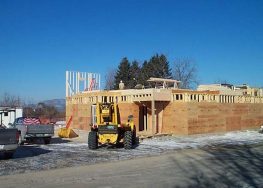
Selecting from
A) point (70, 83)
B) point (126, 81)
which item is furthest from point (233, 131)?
point (126, 81)

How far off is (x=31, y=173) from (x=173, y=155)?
7.33 metres

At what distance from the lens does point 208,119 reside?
1213 inches

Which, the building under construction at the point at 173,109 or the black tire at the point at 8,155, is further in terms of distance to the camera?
the building under construction at the point at 173,109

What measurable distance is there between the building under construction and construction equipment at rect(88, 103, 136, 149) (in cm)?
607

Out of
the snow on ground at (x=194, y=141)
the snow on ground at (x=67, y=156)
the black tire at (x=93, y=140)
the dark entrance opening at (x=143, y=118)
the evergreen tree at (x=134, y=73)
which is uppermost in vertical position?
the evergreen tree at (x=134, y=73)

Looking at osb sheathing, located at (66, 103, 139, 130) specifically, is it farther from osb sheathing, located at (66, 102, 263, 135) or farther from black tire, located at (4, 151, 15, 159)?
black tire, located at (4, 151, 15, 159)

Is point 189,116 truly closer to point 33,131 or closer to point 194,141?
point 194,141

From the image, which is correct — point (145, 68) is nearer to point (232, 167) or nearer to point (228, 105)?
point (228, 105)

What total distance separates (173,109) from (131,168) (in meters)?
16.0

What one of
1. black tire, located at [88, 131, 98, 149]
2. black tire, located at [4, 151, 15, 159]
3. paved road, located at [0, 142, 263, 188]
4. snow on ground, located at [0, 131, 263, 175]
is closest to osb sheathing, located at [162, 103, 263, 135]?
snow on ground, located at [0, 131, 263, 175]

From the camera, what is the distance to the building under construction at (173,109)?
29.1m

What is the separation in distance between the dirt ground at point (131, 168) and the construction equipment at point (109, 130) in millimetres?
517

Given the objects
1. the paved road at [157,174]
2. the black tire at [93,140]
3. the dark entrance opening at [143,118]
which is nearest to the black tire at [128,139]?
the black tire at [93,140]

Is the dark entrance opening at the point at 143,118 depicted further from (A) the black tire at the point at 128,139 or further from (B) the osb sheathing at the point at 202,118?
(A) the black tire at the point at 128,139
